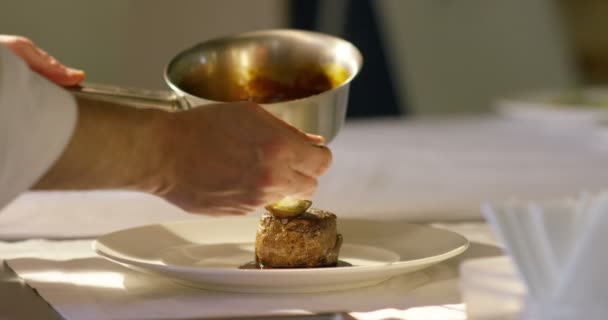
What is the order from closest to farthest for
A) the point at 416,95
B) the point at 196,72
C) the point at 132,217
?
1. the point at 196,72
2. the point at 132,217
3. the point at 416,95

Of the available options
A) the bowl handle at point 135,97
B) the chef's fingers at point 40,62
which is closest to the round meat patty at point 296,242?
the bowl handle at point 135,97

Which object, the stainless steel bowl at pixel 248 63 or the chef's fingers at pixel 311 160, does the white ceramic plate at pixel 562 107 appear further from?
the chef's fingers at pixel 311 160

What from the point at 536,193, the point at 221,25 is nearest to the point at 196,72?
the point at 536,193

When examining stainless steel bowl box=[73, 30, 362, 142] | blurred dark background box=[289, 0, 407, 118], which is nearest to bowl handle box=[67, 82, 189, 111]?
stainless steel bowl box=[73, 30, 362, 142]

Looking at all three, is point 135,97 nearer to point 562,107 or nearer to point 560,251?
point 560,251

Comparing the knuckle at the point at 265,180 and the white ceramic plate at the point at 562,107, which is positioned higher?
the white ceramic plate at the point at 562,107

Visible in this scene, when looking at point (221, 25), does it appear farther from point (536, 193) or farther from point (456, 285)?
point (456, 285)
